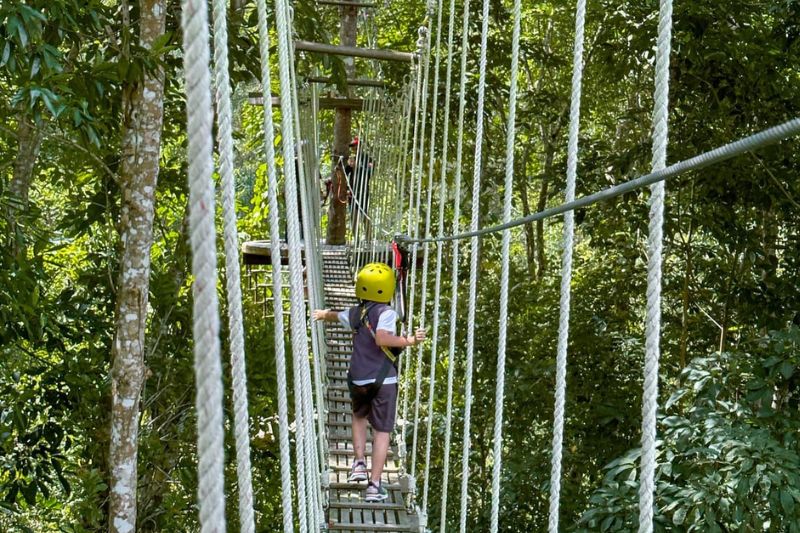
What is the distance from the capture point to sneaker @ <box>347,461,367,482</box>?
9.43ft

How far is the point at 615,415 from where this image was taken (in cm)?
316

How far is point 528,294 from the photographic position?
507cm

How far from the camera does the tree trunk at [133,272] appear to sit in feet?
8.96

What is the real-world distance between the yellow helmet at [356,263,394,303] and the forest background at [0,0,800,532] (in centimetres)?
64

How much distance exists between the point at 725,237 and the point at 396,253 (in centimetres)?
120

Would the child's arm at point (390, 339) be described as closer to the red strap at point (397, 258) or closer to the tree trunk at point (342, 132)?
the red strap at point (397, 258)

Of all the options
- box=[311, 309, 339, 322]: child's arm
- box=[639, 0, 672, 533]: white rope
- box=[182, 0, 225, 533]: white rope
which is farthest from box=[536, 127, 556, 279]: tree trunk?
box=[182, 0, 225, 533]: white rope

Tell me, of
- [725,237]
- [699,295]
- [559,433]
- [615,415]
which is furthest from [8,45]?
[699,295]

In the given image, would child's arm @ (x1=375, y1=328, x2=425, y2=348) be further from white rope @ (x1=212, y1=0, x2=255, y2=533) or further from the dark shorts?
white rope @ (x1=212, y1=0, x2=255, y2=533)

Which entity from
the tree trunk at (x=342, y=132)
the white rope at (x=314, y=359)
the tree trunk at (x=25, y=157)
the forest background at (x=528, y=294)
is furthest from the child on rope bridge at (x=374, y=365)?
the tree trunk at (x=342, y=132)

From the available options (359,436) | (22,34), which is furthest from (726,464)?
(22,34)

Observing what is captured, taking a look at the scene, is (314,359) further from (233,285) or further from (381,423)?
(233,285)

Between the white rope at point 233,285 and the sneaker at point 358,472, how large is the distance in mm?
2086

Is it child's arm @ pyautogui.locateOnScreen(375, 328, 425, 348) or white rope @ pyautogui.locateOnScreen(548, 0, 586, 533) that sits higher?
white rope @ pyautogui.locateOnScreen(548, 0, 586, 533)
